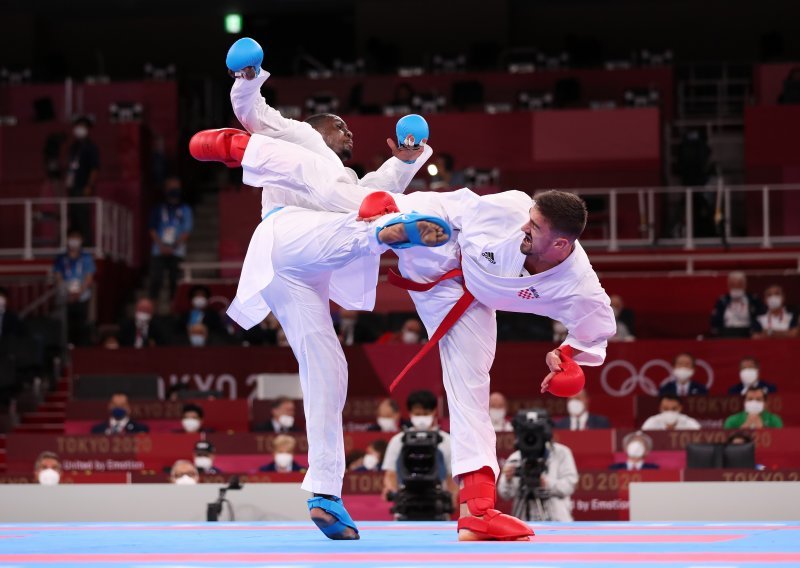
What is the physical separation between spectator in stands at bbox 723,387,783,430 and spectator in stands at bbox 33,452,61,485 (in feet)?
19.3

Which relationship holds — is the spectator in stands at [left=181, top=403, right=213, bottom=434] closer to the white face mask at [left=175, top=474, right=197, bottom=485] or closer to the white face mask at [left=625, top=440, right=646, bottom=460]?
the white face mask at [left=175, top=474, right=197, bottom=485]

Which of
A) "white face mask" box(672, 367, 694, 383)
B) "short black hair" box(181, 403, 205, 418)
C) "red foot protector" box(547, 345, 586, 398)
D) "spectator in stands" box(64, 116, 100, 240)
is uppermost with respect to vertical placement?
"spectator in stands" box(64, 116, 100, 240)

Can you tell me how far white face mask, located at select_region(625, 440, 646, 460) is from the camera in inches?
448

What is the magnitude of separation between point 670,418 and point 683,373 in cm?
111

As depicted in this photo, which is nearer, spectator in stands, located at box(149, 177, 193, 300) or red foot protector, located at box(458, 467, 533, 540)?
red foot protector, located at box(458, 467, 533, 540)

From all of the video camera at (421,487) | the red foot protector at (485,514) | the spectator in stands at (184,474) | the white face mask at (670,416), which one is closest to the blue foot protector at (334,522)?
the red foot protector at (485,514)

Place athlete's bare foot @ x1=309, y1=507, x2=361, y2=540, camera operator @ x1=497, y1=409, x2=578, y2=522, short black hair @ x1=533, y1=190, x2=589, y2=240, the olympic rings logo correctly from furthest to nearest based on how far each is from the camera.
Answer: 1. the olympic rings logo
2. camera operator @ x1=497, y1=409, x2=578, y2=522
3. athlete's bare foot @ x1=309, y1=507, x2=361, y2=540
4. short black hair @ x1=533, y1=190, x2=589, y2=240

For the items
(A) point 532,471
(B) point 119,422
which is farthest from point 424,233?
(B) point 119,422

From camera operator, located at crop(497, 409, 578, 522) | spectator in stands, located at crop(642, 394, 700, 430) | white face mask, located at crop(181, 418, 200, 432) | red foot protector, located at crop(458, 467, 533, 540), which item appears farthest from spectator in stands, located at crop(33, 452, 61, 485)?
red foot protector, located at crop(458, 467, 533, 540)

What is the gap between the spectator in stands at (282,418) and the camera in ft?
Result: 41.6

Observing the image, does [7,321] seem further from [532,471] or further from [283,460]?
[532,471]

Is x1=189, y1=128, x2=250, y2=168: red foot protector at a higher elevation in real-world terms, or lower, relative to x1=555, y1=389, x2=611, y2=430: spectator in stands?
higher

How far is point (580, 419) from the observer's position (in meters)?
12.4

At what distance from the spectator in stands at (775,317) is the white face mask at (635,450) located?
11.5 ft
